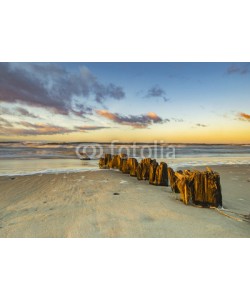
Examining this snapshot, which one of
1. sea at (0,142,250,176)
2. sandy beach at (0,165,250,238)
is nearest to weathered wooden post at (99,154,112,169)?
sea at (0,142,250,176)

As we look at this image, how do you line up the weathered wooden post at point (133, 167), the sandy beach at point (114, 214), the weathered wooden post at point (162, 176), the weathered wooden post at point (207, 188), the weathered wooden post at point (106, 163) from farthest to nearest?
1. the weathered wooden post at point (106, 163)
2. the weathered wooden post at point (133, 167)
3. the weathered wooden post at point (162, 176)
4. the weathered wooden post at point (207, 188)
5. the sandy beach at point (114, 214)

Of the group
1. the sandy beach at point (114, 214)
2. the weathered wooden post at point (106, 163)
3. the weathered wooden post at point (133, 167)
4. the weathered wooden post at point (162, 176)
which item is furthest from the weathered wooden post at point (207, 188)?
the weathered wooden post at point (106, 163)

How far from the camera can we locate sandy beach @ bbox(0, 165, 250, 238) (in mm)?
2654

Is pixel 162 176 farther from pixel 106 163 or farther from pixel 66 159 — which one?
pixel 66 159

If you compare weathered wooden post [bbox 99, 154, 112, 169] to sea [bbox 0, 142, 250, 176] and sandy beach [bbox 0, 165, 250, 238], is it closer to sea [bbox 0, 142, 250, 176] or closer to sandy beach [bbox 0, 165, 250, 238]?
sea [bbox 0, 142, 250, 176]

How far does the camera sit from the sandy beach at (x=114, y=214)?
2654mm

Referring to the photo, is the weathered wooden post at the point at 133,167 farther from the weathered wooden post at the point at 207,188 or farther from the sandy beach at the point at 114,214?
Answer: the weathered wooden post at the point at 207,188

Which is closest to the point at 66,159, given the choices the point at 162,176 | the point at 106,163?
the point at 106,163

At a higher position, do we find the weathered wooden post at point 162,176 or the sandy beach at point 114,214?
the weathered wooden post at point 162,176

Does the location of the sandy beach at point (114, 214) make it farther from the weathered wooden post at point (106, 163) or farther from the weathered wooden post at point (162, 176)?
the weathered wooden post at point (106, 163)

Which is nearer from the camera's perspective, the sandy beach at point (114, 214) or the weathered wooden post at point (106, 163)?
the sandy beach at point (114, 214)

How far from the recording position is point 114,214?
3.29 meters

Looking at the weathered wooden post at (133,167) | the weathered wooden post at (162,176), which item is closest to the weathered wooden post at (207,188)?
the weathered wooden post at (162,176)

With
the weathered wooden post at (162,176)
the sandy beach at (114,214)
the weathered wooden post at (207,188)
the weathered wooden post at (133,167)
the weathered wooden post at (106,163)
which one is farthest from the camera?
the weathered wooden post at (106,163)
